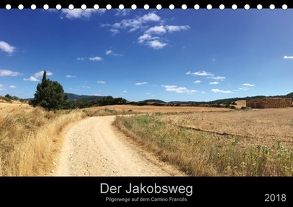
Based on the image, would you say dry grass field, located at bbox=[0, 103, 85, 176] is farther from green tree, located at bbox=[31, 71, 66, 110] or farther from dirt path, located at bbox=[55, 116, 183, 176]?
green tree, located at bbox=[31, 71, 66, 110]

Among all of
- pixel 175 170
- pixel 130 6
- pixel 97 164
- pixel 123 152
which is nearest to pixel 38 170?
pixel 97 164

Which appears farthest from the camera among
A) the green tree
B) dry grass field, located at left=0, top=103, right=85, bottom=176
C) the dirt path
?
the green tree

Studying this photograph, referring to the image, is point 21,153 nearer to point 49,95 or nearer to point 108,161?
point 108,161

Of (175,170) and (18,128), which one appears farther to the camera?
(18,128)

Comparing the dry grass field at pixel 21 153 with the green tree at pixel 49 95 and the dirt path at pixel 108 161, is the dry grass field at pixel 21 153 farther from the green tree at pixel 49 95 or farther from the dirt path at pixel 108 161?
the green tree at pixel 49 95

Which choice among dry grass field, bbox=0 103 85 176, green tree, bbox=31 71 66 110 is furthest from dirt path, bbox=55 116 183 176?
green tree, bbox=31 71 66 110

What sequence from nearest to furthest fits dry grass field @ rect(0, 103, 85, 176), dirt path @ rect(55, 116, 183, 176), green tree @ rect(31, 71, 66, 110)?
dry grass field @ rect(0, 103, 85, 176)
dirt path @ rect(55, 116, 183, 176)
green tree @ rect(31, 71, 66, 110)

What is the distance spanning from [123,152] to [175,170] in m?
4.97

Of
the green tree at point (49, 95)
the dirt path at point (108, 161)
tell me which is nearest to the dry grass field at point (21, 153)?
the dirt path at point (108, 161)

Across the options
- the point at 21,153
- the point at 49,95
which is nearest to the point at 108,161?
the point at 21,153

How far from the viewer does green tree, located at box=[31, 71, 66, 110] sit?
50.1 m

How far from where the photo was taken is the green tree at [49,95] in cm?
5009
